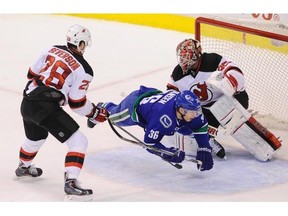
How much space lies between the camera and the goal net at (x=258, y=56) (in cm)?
625

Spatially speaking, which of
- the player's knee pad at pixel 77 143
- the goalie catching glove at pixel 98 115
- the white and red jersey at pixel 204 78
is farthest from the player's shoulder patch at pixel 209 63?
the player's knee pad at pixel 77 143

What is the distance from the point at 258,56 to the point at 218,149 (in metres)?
1.17

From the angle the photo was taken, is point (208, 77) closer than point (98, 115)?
No

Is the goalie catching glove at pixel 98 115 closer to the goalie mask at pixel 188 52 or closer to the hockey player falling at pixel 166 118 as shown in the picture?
the hockey player falling at pixel 166 118

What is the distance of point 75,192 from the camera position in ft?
16.1

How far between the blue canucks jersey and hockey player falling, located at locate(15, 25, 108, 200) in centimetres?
33

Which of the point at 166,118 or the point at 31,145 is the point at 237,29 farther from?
the point at 31,145

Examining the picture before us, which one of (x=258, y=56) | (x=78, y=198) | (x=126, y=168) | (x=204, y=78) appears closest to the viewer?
(x=78, y=198)

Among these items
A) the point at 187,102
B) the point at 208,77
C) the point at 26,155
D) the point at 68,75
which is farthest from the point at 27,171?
the point at 208,77

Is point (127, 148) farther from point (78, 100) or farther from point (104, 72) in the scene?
point (104, 72)

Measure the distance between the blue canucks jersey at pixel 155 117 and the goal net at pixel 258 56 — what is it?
2.90ft

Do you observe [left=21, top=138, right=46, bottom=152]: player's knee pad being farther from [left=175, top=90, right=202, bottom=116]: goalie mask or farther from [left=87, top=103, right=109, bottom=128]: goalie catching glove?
[left=175, top=90, right=202, bottom=116]: goalie mask

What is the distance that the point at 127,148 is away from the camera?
5855 millimetres

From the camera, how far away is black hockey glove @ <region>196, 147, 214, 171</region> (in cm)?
529
